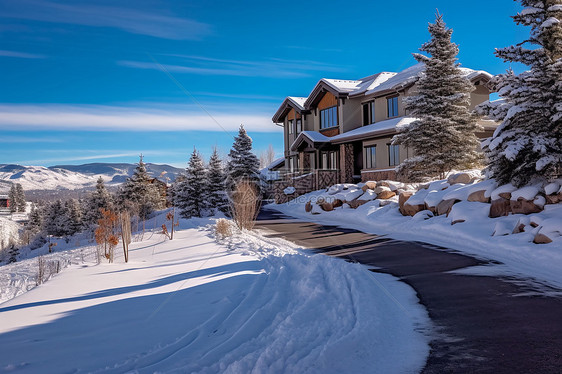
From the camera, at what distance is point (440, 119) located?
18.0m

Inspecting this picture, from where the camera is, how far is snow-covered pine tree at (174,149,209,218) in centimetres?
2406

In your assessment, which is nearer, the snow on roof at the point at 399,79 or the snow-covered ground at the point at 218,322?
the snow-covered ground at the point at 218,322

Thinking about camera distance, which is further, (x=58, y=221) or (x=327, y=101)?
(x=58, y=221)

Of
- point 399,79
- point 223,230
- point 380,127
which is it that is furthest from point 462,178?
point 399,79

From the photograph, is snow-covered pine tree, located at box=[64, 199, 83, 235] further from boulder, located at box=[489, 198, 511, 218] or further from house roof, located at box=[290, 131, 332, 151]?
boulder, located at box=[489, 198, 511, 218]

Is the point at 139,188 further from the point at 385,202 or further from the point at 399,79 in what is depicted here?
the point at 399,79

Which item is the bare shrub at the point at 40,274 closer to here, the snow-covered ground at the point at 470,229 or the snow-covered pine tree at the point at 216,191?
the snow-covered ground at the point at 470,229

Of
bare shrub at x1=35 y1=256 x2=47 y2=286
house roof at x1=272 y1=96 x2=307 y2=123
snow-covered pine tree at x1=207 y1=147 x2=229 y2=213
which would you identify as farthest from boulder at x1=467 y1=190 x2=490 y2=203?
house roof at x1=272 y1=96 x2=307 y2=123

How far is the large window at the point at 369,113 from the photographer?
28.0 m

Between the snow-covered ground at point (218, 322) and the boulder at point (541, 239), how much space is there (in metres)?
4.07

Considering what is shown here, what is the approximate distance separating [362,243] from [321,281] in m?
5.07

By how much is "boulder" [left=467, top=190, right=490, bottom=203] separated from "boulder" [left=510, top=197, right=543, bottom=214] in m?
1.23

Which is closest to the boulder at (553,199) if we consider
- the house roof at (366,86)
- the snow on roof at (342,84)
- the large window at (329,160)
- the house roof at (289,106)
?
the house roof at (366,86)

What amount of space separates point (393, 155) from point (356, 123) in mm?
5644
